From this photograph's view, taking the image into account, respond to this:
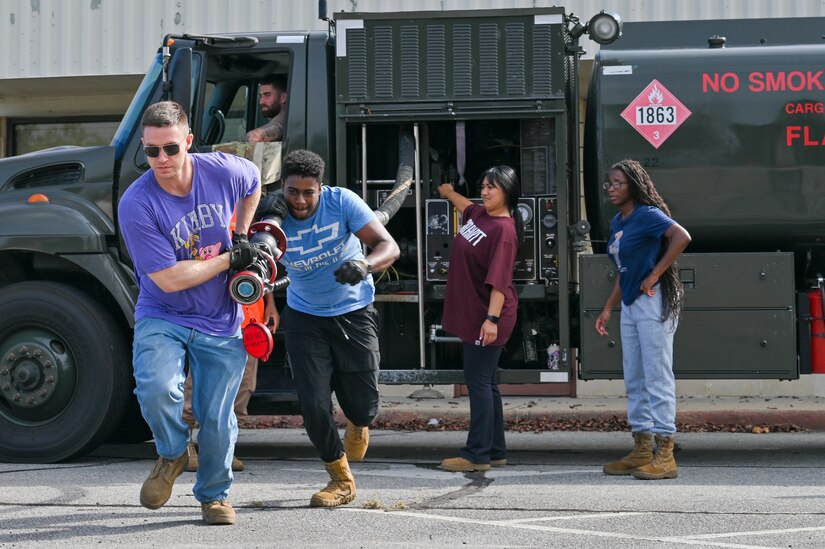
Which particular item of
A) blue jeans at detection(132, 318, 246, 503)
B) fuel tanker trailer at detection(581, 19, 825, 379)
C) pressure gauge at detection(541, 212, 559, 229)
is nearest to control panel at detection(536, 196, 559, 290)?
pressure gauge at detection(541, 212, 559, 229)

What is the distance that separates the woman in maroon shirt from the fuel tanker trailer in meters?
0.65

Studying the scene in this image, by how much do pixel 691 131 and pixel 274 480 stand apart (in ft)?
10.9

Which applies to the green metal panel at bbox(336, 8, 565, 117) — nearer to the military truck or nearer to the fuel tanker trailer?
the military truck

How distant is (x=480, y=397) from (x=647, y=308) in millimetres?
1106

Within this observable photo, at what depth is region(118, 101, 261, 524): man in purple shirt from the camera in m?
5.10

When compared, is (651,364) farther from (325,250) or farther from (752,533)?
(325,250)

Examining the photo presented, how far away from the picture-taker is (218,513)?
530 cm

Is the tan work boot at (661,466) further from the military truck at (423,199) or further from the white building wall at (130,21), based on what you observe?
the white building wall at (130,21)

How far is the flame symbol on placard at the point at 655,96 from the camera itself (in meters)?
7.54

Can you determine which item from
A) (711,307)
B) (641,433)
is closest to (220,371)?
(641,433)

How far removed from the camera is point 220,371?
5.31m

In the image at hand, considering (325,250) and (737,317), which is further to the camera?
(737,317)

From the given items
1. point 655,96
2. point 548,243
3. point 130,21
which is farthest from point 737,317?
point 130,21

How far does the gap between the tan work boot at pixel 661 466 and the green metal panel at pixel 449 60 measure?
7.24 feet
